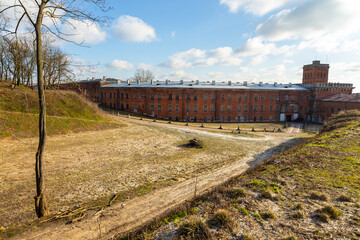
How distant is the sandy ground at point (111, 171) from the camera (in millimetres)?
7961

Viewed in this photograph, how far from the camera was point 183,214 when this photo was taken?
6.29 meters

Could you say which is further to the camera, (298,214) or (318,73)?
(318,73)

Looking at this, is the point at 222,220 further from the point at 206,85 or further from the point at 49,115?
the point at 206,85

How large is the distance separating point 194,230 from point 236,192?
2.70 m

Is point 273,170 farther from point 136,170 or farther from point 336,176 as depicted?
point 136,170

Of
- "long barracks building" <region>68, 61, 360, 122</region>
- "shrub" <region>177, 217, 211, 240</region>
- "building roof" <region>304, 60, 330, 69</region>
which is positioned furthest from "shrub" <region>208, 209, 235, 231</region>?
"building roof" <region>304, 60, 330, 69</region>

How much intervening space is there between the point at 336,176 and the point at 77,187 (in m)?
13.1

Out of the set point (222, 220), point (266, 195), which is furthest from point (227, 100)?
point (222, 220)

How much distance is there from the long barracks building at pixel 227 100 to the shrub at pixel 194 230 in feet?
133

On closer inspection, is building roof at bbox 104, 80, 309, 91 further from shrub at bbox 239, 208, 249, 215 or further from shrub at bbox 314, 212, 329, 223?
shrub at bbox 314, 212, 329, 223

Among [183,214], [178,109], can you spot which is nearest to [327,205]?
[183,214]

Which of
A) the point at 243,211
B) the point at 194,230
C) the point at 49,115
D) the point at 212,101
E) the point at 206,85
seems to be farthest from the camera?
the point at 206,85

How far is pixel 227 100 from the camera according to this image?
47.3 m

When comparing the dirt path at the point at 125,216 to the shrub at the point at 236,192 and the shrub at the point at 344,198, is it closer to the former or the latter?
the shrub at the point at 236,192
